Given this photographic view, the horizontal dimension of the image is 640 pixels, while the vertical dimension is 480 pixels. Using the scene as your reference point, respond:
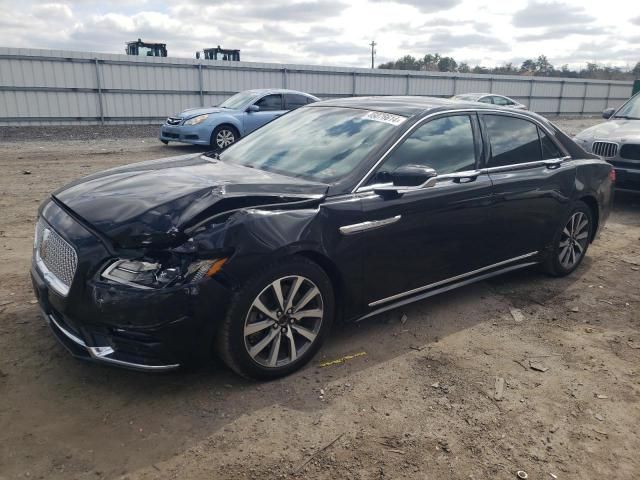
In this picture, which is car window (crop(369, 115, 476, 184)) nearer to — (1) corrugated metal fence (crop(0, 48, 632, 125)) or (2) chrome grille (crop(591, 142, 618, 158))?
(2) chrome grille (crop(591, 142, 618, 158))

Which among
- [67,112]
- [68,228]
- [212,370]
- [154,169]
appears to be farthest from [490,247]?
[67,112]

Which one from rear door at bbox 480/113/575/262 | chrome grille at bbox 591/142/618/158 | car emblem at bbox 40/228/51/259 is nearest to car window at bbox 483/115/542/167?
rear door at bbox 480/113/575/262

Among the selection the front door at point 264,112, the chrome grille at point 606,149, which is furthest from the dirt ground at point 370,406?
the front door at point 264,112

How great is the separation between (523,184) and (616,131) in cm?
521

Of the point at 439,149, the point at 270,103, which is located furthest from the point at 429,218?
the point at 270,103

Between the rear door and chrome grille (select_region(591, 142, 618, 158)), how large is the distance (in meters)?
3.87

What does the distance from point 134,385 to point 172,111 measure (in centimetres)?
1840

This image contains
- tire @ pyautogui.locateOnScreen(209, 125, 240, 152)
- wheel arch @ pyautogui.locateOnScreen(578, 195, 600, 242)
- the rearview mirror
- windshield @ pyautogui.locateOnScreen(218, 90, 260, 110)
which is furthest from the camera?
windshield @ pyautogui.locateOnScreen(218, 90, 260, 110)

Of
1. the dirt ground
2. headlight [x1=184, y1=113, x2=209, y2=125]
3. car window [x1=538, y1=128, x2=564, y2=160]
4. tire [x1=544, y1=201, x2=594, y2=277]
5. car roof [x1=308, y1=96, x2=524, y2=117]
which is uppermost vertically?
car roof [x1=308, y1=96, x2=524, y2=117]

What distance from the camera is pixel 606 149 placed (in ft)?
27.3

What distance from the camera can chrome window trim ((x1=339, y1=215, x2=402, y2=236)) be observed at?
3387 millimetres

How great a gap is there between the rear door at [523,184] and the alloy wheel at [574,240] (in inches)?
10.9

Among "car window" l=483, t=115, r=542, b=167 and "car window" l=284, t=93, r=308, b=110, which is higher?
"car window" l=284, t=93, r=308, b=110

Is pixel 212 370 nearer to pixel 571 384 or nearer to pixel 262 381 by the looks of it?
pixel 262 381
